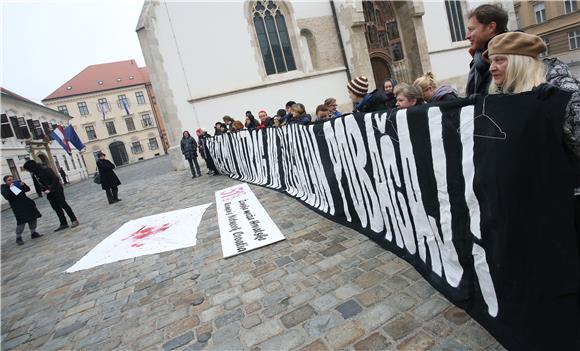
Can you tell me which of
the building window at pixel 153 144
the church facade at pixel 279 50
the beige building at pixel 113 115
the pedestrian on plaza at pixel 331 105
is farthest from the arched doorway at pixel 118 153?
the pedestrian on plaza at pixel 331 105

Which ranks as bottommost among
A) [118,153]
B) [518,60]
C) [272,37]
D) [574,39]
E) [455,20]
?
[518,60]

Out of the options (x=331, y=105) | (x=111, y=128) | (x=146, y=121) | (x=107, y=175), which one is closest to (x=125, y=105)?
(x=146, y=121)

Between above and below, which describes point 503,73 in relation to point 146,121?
below

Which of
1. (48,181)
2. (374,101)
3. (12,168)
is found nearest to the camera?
(374,101)

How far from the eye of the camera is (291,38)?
1739cm

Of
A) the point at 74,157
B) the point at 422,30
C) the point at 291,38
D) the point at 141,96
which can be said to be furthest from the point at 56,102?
the point at 422,30

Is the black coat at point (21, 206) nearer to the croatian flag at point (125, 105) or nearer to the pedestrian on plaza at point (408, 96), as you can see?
the pedestrian on plaza at point (408, 96)

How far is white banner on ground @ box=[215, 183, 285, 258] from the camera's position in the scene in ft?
14.6

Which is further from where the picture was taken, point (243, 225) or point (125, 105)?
point (125, 105)

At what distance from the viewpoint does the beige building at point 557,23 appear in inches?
1180

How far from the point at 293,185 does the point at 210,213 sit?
1789mm

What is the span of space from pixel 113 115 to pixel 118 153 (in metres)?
6.73

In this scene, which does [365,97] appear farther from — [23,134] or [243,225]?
[23,134]

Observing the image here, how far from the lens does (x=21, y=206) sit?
26.0ft
